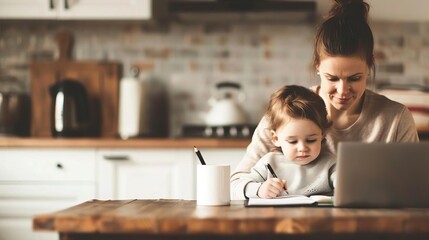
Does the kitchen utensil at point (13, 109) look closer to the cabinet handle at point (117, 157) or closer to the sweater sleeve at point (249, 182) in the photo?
the cabinet handle at point (117, 157)

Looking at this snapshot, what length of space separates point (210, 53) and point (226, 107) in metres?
0.42

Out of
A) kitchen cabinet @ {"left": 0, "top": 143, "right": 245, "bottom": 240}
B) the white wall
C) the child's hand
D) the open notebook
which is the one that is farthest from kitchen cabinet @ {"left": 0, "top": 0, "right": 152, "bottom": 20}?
the open notebook

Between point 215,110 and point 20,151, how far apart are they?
1.05 m

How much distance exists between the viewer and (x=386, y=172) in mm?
1389

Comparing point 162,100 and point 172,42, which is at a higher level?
point 172,42

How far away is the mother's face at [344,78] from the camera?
1.89m

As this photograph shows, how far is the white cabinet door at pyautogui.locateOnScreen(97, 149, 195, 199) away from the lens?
3.17 meters

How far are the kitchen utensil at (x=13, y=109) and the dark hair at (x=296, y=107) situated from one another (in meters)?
2.09

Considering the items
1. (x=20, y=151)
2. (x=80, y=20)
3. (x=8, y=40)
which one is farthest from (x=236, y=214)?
(x=8, y=40)

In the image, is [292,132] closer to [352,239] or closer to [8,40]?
[352,239]

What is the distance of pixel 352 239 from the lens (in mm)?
1236

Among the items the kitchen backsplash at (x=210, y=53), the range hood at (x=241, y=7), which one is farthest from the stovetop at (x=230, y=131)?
the range hood at (x=241, y=7)

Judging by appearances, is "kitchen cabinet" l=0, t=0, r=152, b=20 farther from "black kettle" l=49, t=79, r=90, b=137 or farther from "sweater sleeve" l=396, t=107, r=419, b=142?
"sweater sleeve" l=396, t=107, r=419, b=142

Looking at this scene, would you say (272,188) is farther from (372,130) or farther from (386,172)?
(372,130)
